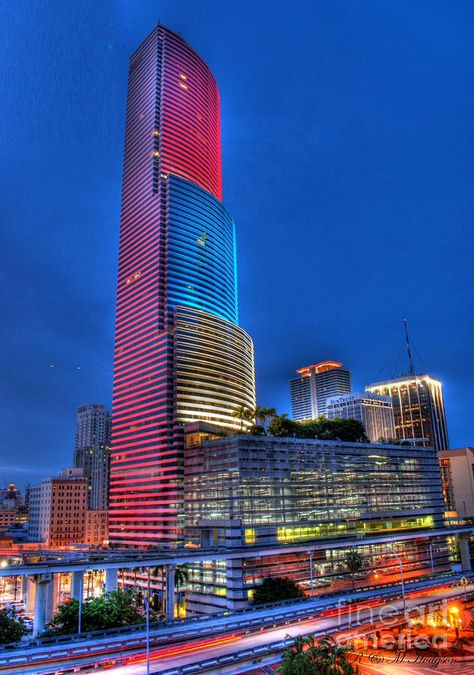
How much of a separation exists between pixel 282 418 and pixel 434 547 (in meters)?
71.0

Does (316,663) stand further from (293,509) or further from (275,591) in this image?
(293,509)

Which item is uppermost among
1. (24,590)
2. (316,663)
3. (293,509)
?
(293,509)

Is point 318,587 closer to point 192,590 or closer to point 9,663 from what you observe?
point 192,590

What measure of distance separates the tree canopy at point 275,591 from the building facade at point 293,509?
231 inches

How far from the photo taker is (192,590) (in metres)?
138

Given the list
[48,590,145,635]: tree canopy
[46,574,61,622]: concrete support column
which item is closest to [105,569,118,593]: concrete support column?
[46,574,61,622]: concrete support column

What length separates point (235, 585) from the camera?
12388 centimetres

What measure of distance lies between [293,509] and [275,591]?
35289mm

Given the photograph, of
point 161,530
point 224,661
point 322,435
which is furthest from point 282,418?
point 224,661

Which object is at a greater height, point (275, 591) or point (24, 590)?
point (275, 591)

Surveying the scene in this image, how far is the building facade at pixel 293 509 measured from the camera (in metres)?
136

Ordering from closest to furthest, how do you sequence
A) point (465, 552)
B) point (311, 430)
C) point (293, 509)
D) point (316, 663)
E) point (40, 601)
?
point (316, 663)
point (40, 601)
point (293, 509)
point (465, 552)
point (311, 430)

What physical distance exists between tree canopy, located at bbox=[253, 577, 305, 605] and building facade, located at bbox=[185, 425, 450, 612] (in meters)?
5.87

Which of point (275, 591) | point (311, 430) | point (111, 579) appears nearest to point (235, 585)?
point (275, 591)
